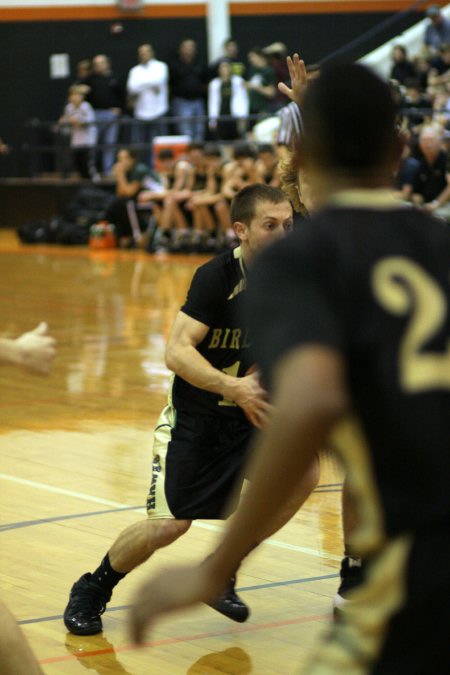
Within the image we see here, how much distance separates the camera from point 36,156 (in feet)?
82.0

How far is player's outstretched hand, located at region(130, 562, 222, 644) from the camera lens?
2010mm

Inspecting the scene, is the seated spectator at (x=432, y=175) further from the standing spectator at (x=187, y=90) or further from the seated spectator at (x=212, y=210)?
the standing spectator at (x=187, y=90)

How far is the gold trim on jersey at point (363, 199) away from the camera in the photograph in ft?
6.59

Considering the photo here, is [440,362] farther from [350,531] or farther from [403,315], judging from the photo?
[350,531]

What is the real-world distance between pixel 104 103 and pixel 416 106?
714 cm

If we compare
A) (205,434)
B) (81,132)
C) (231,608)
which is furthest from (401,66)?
(231,608)

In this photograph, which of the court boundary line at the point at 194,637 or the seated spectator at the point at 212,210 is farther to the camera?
the seated spectator at the point at 212,210

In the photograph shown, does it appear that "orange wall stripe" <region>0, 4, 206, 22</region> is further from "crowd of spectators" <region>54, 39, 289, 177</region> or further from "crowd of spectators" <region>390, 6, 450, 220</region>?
"crowd of spectators" <region>390, 6, 450, 220</region>

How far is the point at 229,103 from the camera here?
70.6 feet

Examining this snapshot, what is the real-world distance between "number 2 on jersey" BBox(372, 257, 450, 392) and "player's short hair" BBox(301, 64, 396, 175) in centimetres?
18

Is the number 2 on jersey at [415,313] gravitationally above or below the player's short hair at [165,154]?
above

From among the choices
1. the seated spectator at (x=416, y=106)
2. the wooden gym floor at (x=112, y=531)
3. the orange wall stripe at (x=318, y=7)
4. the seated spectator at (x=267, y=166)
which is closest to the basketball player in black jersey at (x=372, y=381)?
the wooden gym floor at (x=112, y=531)

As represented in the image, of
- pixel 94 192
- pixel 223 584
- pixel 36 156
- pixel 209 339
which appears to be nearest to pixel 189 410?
pixel 209 339

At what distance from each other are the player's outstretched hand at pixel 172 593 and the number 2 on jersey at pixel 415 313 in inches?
17.6
